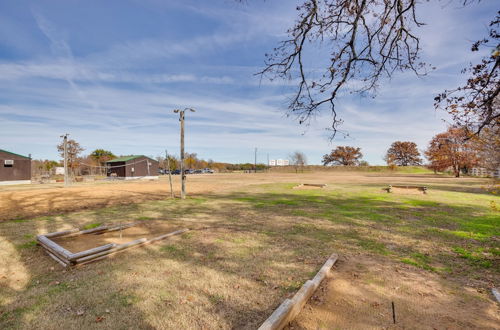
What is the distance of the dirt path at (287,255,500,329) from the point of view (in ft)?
10.5

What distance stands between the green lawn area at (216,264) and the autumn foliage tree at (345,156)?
95.8 m

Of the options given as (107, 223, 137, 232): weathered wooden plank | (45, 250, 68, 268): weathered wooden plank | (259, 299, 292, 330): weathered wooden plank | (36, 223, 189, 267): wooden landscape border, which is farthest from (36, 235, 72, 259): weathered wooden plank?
(259, 299, 292, 330): weathered wooden plank

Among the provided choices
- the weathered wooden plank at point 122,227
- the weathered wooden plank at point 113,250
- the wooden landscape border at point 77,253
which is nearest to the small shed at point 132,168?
the weathered wooden plank at point 122,227

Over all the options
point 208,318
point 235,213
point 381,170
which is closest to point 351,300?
point 208,318

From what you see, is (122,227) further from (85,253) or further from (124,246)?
(85,253)

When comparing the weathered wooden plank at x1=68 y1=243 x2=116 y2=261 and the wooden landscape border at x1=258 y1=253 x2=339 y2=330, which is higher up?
the weathered wooden plank at x1=68 y1=243 x2=116 y2=261

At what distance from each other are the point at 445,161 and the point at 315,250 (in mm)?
52384

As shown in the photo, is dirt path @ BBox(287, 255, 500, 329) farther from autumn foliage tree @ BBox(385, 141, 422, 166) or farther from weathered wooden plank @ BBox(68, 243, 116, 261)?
autumn foliage tree @ BBox(385, 141, 422, 166)

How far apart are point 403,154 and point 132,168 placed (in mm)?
88485

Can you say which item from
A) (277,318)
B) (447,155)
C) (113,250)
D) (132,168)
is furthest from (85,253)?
(447,155)

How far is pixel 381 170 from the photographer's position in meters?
76.6

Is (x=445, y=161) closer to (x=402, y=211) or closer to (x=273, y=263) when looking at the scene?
(x=402, y=211)

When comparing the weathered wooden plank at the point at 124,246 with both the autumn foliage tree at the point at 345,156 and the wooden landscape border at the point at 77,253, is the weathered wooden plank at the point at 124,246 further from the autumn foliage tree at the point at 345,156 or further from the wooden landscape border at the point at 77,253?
the autumn foliage tree at the point at 345,156

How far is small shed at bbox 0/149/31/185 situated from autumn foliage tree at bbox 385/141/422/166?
92.1 metres
